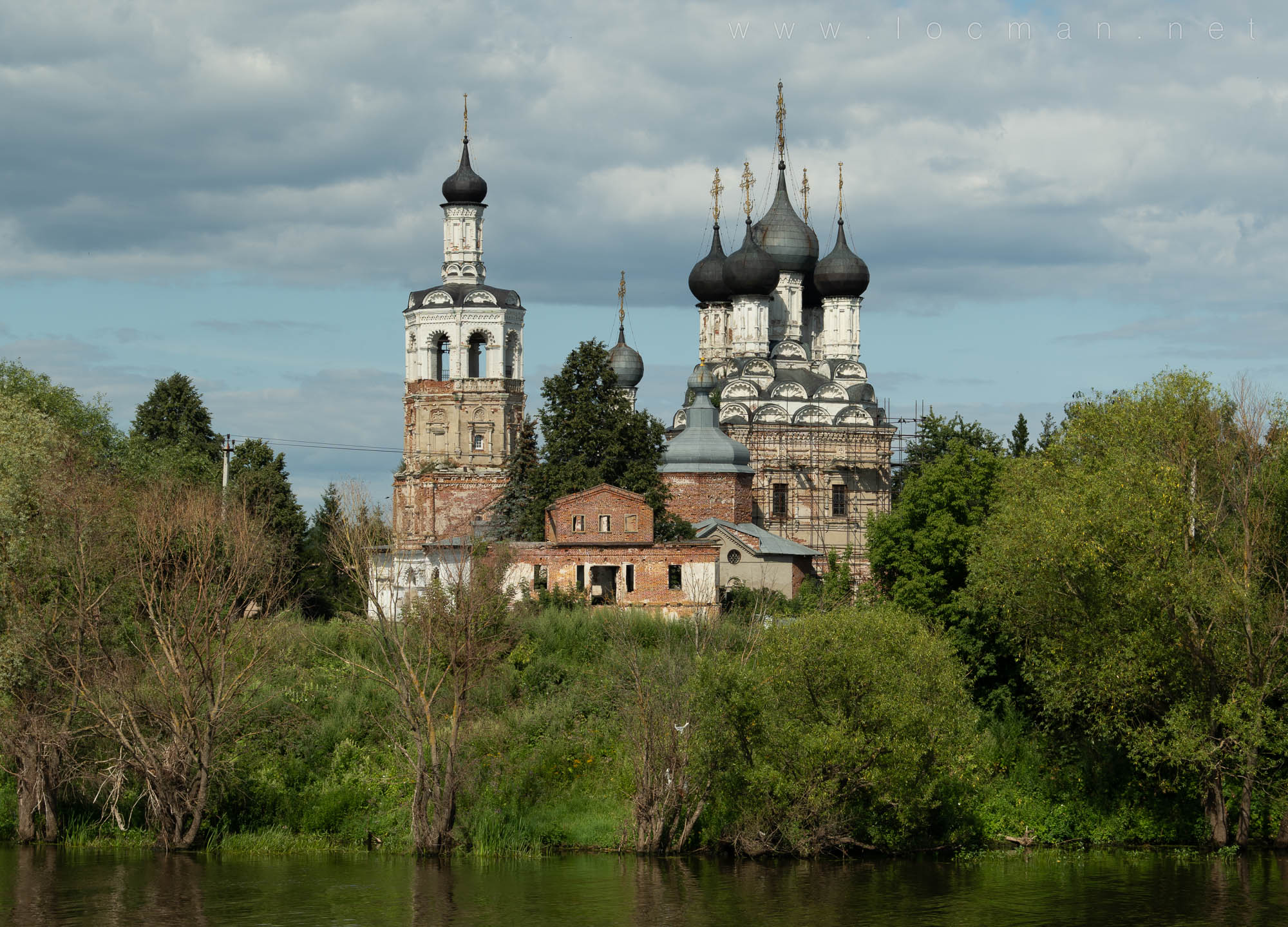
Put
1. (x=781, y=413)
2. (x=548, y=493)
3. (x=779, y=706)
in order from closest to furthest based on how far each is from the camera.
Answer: (x=779, y=706) < (x=548, y=493) < (x=781, y=413)

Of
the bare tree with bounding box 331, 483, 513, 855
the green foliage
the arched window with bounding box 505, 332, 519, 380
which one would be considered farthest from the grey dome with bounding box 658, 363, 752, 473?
the green foliage

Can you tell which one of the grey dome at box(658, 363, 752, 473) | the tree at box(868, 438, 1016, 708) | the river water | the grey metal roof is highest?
the grey dome at box(658, 363, 752, 473)

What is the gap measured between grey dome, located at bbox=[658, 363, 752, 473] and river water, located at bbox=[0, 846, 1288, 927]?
29868 millimetres

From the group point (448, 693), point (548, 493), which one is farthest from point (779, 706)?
point (548, 493)

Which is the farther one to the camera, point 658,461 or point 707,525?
point 707,525

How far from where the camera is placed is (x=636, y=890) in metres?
25.7

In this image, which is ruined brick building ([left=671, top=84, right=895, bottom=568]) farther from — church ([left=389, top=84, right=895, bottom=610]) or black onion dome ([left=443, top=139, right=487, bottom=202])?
black onion dome ([left=443, top=139, right=487, bottom=202])

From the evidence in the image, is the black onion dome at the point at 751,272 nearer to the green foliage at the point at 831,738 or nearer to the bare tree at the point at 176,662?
the bare tree at the point at 176,662

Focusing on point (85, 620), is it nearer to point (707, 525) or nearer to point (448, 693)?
point (448, 693)

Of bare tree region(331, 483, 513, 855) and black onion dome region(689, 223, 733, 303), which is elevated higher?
black onion dome region(689, 223, 733, 303)

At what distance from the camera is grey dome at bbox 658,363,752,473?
192 ft

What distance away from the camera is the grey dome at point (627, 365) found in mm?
69188

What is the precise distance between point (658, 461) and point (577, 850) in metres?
20.9

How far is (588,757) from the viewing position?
31.7 m
